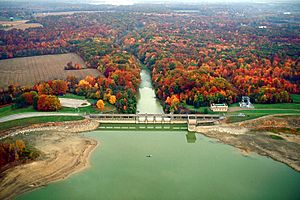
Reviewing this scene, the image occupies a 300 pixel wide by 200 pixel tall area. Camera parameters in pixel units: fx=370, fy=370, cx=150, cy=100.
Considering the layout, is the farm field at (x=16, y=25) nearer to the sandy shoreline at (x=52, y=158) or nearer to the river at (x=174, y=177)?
the sandy shoreline at (x=52, y=158)

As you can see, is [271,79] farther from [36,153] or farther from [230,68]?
[36,153]

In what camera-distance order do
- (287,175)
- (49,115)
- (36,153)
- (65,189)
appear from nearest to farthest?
(65,189)
(287,175)
(36,153)
(49,115)

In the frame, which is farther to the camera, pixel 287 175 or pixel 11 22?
pixel 11 22

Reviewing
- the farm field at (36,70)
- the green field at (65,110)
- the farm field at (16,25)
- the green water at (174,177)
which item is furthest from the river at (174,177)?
the farm field at (16,25)

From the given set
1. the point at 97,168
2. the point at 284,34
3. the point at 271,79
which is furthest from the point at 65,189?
the point at 284,34

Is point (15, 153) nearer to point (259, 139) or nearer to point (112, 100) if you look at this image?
point (112, 100)

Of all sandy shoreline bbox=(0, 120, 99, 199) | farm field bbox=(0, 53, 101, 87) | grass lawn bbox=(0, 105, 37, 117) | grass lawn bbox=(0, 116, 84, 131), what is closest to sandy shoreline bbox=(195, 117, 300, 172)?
sandy shoreline bbox=(0, 120, 99, 199)

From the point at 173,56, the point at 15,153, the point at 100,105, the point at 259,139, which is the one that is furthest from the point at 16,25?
the point at 259,139
